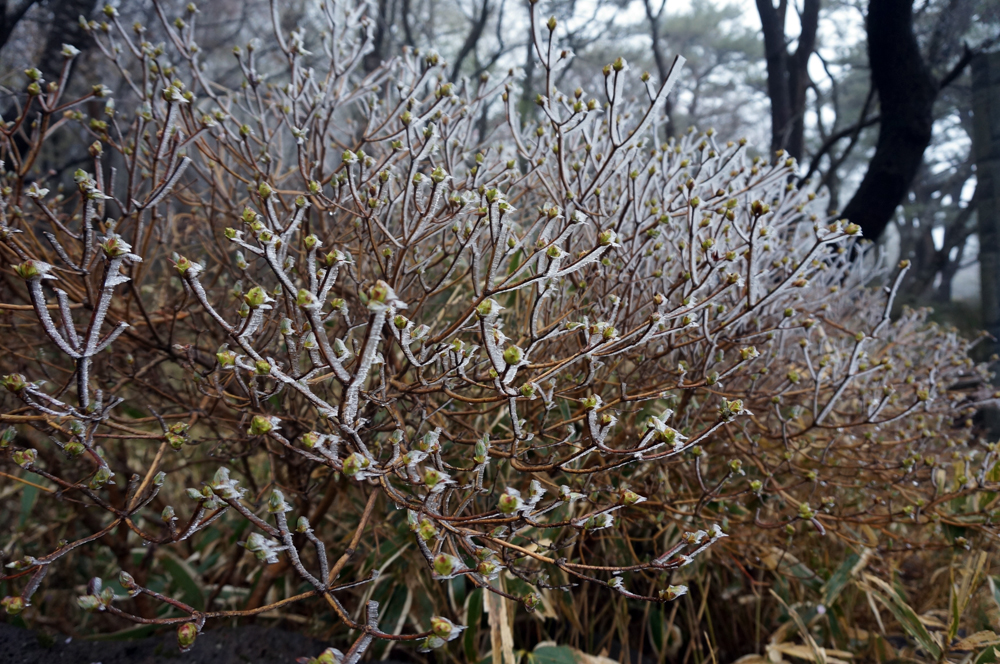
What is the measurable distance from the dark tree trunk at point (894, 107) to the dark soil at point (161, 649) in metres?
3.12

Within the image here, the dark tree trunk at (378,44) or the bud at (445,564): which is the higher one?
the dark tree trunk at (378,44)

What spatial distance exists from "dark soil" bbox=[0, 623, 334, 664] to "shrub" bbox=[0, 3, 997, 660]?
14 centimetres

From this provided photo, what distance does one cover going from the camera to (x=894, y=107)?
2.62 metres

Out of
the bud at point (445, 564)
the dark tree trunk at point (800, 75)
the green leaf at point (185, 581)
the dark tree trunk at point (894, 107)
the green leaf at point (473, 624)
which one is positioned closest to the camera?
the bud at point (445, 564)

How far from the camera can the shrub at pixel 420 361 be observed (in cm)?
67

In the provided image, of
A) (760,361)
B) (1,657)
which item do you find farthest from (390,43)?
(1,657)

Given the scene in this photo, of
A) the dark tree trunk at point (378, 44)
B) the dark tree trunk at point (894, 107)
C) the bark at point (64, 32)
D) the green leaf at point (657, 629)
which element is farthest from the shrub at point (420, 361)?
the dark tree trunk at point (378, 44)

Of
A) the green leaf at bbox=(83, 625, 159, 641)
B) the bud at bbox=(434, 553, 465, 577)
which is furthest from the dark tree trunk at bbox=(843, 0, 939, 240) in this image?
the green leaf at bbox=(83, 625, 159, 641)

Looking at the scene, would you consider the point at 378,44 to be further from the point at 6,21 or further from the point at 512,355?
the point at 512,355

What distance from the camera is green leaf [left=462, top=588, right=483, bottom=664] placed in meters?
1.18

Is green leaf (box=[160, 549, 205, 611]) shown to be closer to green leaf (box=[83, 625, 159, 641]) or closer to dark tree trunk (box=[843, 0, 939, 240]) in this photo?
green leaf (box=[83, 625, 159, 641])

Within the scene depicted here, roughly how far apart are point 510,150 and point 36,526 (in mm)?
2113

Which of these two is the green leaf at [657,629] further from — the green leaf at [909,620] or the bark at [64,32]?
the bark at [64,32]

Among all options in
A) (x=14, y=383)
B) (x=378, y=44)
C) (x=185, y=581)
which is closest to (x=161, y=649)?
(x=185, y=581)
